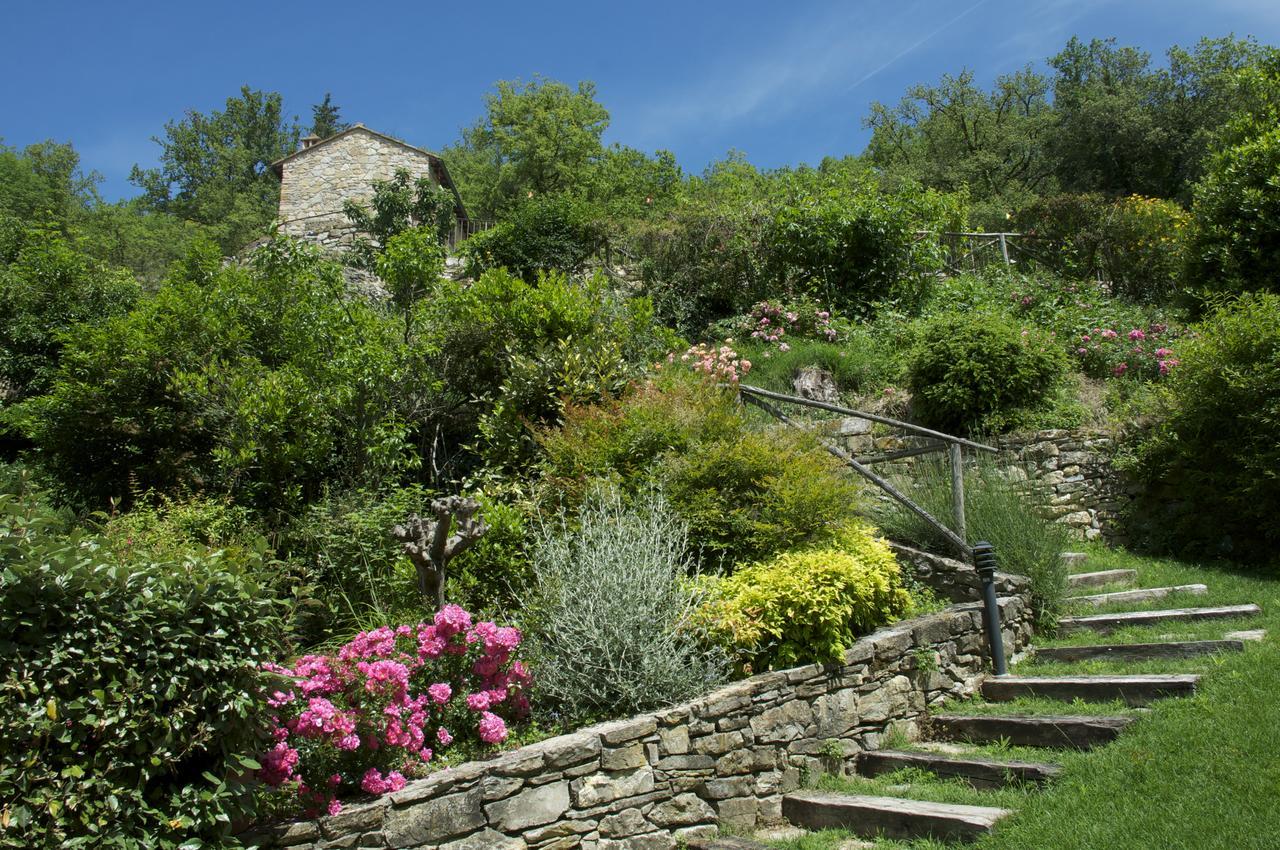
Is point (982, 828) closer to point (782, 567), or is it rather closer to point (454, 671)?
point (782, 567)

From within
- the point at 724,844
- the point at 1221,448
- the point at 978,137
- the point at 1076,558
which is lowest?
the point at 724,844

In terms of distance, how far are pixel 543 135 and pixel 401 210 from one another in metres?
13.1

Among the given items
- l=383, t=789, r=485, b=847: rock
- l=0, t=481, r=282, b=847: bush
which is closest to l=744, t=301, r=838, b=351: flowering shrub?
l=383, t=789, r=485, b=847: rock

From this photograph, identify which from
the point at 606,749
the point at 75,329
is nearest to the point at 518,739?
the point at 606,749

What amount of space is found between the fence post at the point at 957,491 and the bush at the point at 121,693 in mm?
5218

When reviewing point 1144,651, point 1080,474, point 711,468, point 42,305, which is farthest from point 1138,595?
point 42,305

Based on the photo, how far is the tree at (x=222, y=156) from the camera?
4594 centimetres

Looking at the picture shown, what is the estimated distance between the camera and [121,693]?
3.15 metres

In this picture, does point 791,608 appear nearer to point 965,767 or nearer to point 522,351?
point 965,767

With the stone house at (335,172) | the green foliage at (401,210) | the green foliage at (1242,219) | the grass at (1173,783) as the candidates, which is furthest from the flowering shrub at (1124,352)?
the stone house at (335,172)

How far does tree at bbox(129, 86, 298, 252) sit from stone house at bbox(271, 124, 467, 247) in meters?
26.0

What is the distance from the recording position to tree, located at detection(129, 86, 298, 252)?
45938 mm

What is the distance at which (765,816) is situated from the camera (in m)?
4.76

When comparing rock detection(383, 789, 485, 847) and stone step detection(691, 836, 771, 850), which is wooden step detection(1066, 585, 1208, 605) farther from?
rock detection(383, 789, 485, 847)
